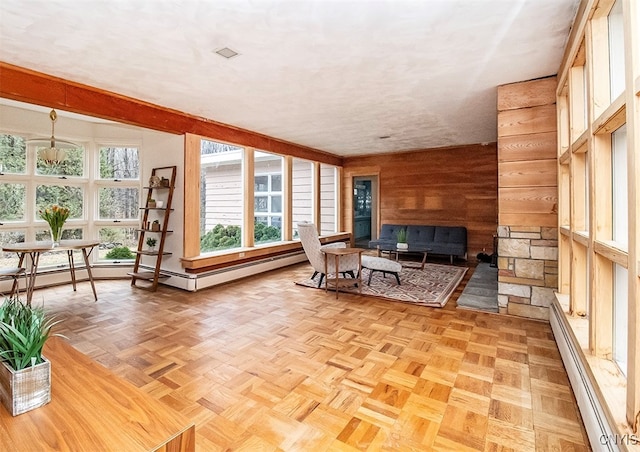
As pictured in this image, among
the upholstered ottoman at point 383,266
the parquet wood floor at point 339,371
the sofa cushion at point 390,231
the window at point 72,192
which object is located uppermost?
the window at point 72,192

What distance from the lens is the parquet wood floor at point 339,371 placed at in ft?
5.10

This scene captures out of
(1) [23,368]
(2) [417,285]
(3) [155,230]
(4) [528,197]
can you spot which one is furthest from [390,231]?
(1) [23,368]

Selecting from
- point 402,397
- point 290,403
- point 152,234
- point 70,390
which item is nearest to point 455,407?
point 402,397

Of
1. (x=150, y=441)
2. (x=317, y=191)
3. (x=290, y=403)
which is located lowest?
(x=290, y=403)

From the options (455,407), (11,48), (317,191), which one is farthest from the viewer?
(317,191)

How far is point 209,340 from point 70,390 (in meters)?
1.64

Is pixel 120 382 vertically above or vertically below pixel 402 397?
above

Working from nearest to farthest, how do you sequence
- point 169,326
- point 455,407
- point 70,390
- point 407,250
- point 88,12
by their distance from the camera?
point 70,390
point 455,407
point 88,12
point 169,326
point 407,250

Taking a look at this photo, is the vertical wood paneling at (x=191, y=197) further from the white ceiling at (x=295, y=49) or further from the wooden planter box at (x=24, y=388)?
the wooden planter box at (x=24, y=388)

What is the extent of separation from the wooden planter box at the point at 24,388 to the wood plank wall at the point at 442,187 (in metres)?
6.73

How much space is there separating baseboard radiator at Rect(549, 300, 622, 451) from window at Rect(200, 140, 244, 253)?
164 inches

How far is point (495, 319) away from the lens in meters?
3.11

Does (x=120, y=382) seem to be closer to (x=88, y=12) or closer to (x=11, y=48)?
(x=88, y=12)

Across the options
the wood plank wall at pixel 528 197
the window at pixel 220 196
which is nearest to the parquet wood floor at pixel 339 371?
the wood plank wall at pixel 528 197
